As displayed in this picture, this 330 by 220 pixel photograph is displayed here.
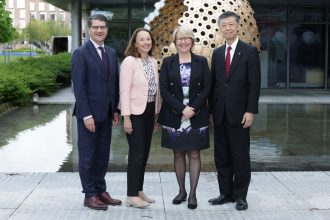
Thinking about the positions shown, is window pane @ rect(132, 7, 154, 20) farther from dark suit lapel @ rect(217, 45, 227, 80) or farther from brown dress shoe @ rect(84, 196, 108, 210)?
brown dress shoe @ rect(84, 196, 108, 210)

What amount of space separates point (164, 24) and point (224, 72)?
415cm

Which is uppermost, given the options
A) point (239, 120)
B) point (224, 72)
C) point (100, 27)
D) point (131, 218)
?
point (100, 27)

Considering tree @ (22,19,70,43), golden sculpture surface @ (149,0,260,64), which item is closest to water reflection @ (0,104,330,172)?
golden sculpture surface @ (149,0,260,64)

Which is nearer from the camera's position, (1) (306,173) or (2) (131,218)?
(2) (131,218)

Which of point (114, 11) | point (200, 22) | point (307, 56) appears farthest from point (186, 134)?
point (307, 56)

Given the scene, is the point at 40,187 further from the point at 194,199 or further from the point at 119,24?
the point at 119,24

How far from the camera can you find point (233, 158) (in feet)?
19.6

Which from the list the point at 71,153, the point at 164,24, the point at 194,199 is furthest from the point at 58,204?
the point at 164,24

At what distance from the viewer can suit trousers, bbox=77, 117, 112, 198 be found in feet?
19.1

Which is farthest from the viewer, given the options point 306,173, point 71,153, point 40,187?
point 71,153

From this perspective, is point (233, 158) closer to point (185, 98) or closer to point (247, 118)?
point (247, 118)

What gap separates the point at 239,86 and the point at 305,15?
53.4ft

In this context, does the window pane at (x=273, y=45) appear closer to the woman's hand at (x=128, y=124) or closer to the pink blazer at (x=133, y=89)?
the pink blazer at (x=133, y=89)

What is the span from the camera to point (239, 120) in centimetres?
584
